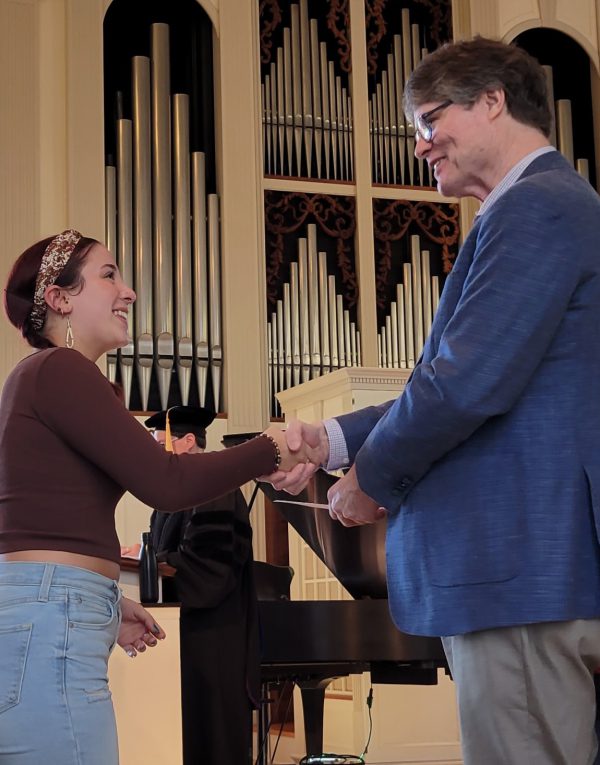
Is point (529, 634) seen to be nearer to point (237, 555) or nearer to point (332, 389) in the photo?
point (237, 555)

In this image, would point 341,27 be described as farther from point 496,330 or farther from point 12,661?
point 12,661

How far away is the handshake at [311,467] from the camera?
2331 mm

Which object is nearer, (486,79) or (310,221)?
(486,79)

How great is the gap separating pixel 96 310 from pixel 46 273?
0.42 ft

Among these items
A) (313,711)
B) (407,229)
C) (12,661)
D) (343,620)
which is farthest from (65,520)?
(407,229)

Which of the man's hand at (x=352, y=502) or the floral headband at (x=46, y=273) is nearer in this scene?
the man's hand at (x=352, y=502)

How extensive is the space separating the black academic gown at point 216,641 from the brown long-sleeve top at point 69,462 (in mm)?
3087

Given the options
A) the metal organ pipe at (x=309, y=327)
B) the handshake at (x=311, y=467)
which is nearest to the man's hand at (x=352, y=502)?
the handshake at (x=311, y=467)

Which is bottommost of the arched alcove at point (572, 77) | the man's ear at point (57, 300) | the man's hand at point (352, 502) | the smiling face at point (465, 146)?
the man's hand at point (352, 502)

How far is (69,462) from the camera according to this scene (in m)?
2.28

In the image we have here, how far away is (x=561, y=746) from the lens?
191cm

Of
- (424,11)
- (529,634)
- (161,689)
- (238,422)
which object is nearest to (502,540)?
(529,634)

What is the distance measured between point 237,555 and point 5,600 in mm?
3355

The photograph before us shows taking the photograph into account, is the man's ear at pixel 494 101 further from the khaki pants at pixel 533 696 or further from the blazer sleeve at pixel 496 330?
the khaki pants at pixel 533 696
